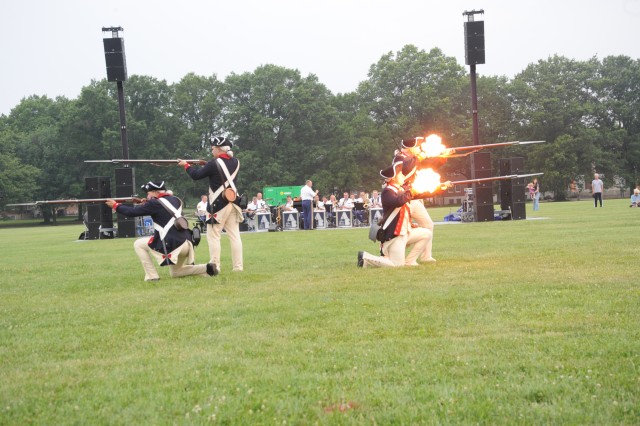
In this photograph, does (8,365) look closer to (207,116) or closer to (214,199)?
(214,199)

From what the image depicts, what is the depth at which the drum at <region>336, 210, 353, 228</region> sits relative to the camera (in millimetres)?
34684

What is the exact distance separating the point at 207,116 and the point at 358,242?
60660mm

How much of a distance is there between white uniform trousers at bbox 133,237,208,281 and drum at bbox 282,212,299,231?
2123 centimetres

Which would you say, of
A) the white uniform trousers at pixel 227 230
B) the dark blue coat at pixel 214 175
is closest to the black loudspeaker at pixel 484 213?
the white uniform trousers at pixel 227 230

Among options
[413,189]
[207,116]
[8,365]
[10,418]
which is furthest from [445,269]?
[207,116]

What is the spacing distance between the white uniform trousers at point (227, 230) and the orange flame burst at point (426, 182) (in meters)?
3.43

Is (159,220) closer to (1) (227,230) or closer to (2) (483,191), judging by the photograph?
→ (1) (227,230)

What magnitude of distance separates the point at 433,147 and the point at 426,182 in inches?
31.6

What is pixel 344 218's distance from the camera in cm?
3491

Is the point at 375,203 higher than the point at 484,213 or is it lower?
higher

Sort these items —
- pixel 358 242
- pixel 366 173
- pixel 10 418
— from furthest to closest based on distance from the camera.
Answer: pixel 366 173
pixel 358 242
pixel 10 418

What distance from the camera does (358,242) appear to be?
67.4 ft

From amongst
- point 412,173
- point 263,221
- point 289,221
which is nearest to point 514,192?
point 289,221

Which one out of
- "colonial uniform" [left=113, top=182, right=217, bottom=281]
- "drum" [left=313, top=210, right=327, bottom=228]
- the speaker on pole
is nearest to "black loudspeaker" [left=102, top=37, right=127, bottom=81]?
"drum" [left=313, top=210, right=327, bottom=228]
